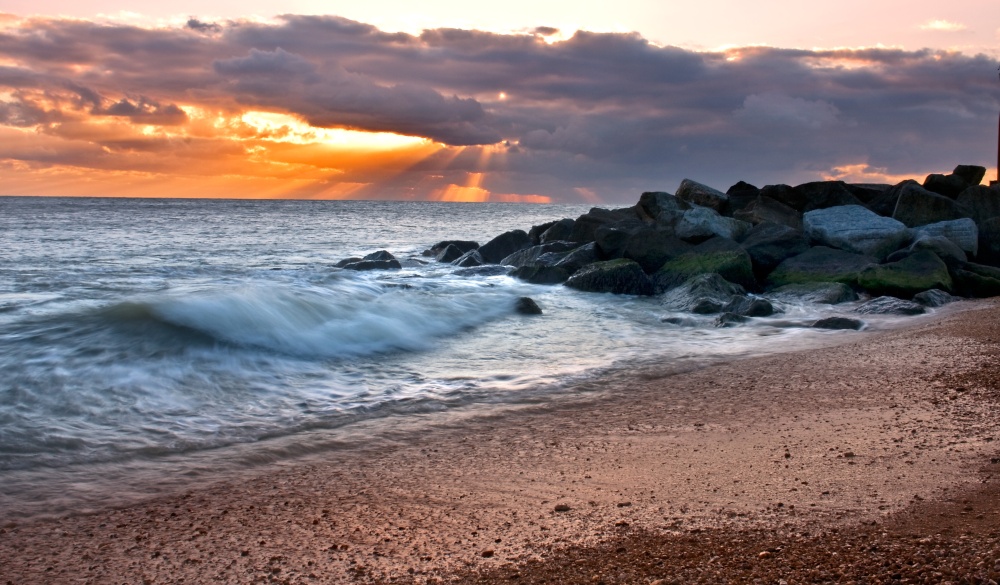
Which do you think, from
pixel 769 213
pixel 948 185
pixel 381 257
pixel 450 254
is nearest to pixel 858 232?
pixel 769 213

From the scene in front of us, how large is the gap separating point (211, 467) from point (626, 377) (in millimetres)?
3869

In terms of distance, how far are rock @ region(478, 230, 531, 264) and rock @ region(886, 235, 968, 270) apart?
959 cm

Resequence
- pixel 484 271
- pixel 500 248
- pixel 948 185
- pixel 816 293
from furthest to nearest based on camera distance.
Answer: pixel 500 248 < pixel 948 185 < pixel 484 271 < pixel 816 293

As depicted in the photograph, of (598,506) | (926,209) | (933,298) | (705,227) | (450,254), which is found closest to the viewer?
(598,506)

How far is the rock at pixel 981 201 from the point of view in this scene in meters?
17.6

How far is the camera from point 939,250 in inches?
535

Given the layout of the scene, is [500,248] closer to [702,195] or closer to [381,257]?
[381,257]

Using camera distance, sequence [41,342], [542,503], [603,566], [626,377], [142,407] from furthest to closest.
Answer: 1. [41,342]
2. [626,377]
3. [142,407]
4. [542,503]
5. [603,566]

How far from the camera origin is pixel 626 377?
7.30 meters

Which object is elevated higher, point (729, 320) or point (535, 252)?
point (535, 252)

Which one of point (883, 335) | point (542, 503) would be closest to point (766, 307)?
point (883, 335)

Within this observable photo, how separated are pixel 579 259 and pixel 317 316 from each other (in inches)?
269

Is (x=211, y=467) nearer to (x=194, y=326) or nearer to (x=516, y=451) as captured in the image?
(x=516, y=451)

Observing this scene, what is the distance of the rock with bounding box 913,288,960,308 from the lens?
11445mm
